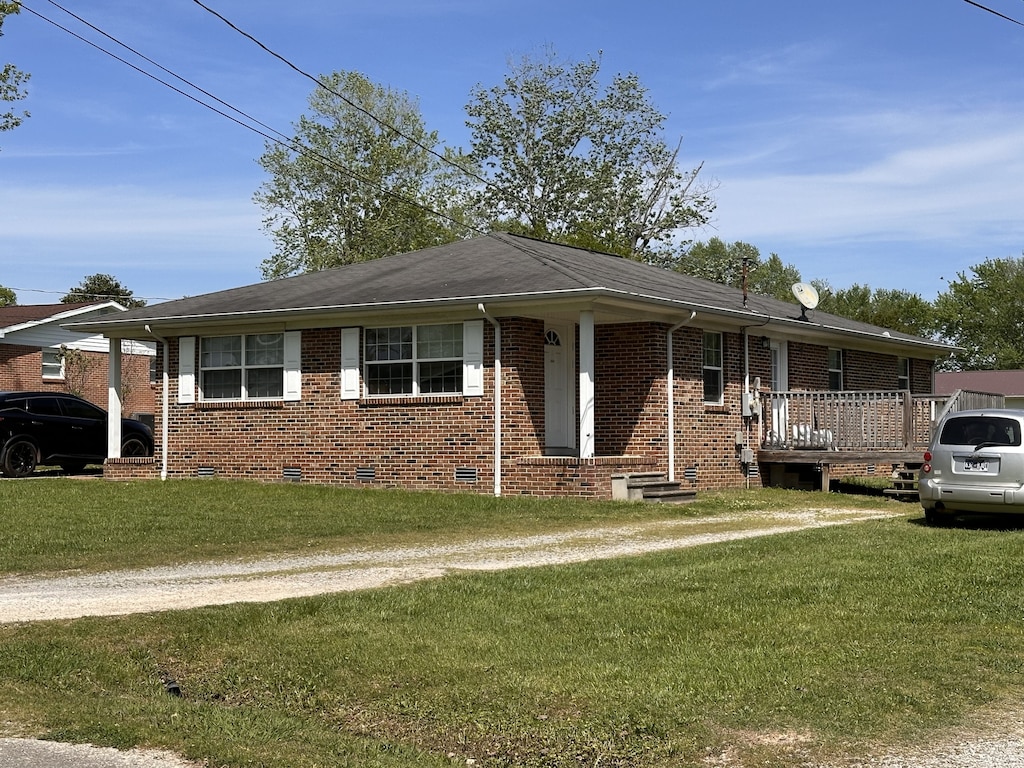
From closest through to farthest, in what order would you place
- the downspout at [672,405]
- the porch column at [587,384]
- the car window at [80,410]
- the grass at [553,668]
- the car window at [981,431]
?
the grass at [553,668], the car window at [981,431], the porch column at [587,384], the downspout at [672,405], the car window at [80,410]

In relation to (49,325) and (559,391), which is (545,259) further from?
(49,325)

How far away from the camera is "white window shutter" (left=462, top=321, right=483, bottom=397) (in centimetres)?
2016

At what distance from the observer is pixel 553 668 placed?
7410mm

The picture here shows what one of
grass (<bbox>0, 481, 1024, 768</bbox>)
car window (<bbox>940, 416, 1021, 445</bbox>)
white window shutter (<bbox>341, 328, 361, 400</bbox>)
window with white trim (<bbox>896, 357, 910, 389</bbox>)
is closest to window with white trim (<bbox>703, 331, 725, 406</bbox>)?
white window shutter (<bbox>341, 328, 361, 400</bbox>)

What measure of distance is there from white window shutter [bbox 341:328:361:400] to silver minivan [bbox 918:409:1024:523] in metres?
9.74

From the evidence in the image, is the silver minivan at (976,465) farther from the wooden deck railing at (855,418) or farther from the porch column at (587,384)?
the porch column at (587,384)

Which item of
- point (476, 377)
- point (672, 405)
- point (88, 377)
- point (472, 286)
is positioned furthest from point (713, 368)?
point (88, 377)

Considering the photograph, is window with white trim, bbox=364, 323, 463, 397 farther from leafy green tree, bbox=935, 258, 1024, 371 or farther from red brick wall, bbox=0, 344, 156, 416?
leafy green tree, bbox=935, 258, 1024, 371

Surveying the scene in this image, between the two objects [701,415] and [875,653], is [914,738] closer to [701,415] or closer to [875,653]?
[875,653]

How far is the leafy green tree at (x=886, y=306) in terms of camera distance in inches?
3007

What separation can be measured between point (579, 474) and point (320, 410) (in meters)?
5.33

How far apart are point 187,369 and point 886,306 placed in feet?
208

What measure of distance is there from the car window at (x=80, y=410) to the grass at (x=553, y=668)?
1685 cm

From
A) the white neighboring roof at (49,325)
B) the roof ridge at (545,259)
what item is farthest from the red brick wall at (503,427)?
the white neighboring roof at (49,325)
